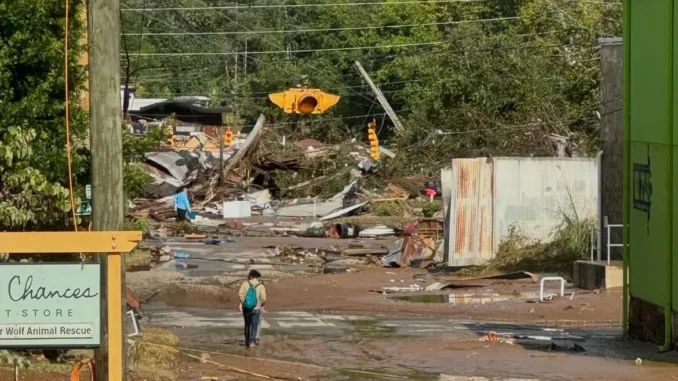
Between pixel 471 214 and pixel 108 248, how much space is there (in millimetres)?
23326

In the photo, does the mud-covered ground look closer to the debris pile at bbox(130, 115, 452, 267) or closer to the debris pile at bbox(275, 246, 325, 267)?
the debris pile at bbox(275, 246, 325, 267)

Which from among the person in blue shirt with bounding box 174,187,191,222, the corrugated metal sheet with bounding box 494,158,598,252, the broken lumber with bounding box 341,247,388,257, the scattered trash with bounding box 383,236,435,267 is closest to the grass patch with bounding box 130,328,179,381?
the corrugated metal sheet with bounding box 494,158,598,252

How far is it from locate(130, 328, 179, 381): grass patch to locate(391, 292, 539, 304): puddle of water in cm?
844

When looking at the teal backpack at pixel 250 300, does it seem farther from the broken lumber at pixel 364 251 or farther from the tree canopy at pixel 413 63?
the tree canopy at pixel 413 63

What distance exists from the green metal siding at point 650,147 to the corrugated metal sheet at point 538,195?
11762 mm

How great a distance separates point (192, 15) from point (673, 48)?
237 ft

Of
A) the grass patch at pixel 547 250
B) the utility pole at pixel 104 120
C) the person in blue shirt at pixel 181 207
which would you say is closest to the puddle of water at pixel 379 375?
the utility pole at pixel 104 120

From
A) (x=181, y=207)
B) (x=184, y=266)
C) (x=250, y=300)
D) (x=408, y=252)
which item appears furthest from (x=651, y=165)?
(x=181, y=207)

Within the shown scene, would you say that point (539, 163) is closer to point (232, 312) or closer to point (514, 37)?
point (232, 312)

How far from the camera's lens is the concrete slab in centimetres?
2658

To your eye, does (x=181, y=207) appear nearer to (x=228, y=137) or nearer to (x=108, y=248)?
(x=228, y=137)

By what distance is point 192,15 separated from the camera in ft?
289

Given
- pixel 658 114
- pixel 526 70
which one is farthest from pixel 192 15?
pixel 658 114

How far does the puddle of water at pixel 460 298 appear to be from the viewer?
87.1 ft
